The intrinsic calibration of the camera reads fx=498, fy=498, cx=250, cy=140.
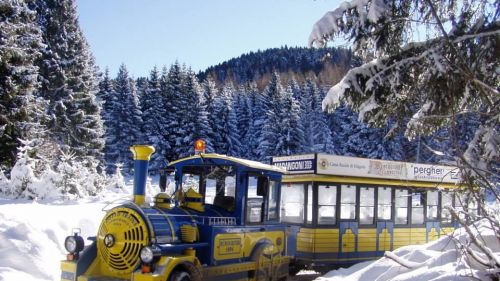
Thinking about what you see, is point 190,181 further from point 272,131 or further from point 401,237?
point 272,131

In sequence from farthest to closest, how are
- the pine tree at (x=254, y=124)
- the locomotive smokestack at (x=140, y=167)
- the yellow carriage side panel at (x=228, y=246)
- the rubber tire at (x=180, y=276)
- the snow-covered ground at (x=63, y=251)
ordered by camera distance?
the pine tree at (x=254, y=124) < the yellow carriage side panel at (x=228, y=246) < the locomotive smokestack at (x=140, y=167) < the rubber tire at (x=180, y=276) < the snow-covered ground at (x=63, y=251)

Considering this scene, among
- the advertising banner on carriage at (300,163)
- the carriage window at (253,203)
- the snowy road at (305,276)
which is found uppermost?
the advertising banner on carriage at (300,163)

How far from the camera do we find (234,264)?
27.8ft

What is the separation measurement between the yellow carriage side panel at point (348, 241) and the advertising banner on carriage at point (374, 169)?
1.50 metres

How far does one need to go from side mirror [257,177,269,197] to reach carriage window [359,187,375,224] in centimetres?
493

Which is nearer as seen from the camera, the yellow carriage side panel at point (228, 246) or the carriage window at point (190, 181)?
the yellow carriage side panel at point (228, 246)

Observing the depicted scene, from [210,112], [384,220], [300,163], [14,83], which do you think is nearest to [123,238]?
[300,163]

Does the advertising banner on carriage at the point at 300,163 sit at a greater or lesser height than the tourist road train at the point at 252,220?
greater

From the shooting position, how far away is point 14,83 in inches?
685

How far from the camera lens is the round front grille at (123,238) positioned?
7.34 metres

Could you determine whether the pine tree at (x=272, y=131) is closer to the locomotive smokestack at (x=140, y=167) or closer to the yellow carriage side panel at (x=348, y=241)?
the yellow carriage side panel at (x=348, y=241)

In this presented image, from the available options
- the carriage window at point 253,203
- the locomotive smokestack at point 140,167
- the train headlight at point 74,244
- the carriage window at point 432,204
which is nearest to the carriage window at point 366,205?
the carriage window at point 432,204

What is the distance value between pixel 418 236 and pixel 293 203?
4.32m

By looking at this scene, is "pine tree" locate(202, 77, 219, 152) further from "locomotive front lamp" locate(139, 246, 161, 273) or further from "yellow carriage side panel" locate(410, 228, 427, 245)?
A: "locomotive front lamp" locate(139, 246, 161, 273)
